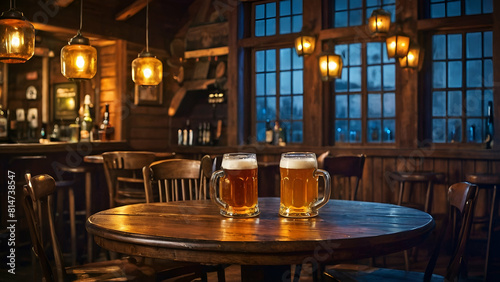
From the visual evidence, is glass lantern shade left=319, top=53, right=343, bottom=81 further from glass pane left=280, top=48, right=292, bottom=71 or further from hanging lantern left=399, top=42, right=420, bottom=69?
glass pane left=280, top=48, right=292, bottom=71

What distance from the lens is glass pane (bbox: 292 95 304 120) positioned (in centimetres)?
613

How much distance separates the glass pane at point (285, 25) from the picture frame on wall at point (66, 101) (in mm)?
3558

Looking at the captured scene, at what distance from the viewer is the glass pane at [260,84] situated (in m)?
6.39

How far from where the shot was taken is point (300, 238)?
54.5 inches

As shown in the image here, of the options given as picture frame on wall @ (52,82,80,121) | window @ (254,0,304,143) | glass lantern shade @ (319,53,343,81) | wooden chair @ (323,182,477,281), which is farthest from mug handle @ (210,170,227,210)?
picture frame on wall @ (52,82,80,121)

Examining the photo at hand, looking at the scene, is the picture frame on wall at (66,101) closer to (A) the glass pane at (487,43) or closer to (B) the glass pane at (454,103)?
(B) the glass pane at (454,103)

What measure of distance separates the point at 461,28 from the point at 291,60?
1.99 metres

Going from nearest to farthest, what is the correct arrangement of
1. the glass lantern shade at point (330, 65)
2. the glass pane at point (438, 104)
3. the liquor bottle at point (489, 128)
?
the liquor bottle at point (489, 128), the glass lantern shade at point (330, 65), the glass pane at point (438, 104)

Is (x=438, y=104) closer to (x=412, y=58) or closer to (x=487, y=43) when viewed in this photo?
(x=412, y=58)

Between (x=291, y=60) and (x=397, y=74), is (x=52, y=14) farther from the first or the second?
(x=397, y=74)

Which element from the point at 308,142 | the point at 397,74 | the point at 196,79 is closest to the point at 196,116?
the point at 196,79

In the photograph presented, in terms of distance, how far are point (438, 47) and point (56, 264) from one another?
15.1 ft

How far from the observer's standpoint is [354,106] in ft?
18.9

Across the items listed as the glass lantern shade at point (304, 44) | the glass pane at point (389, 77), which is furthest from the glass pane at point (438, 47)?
the glass lantern shade at point (304, 44)
